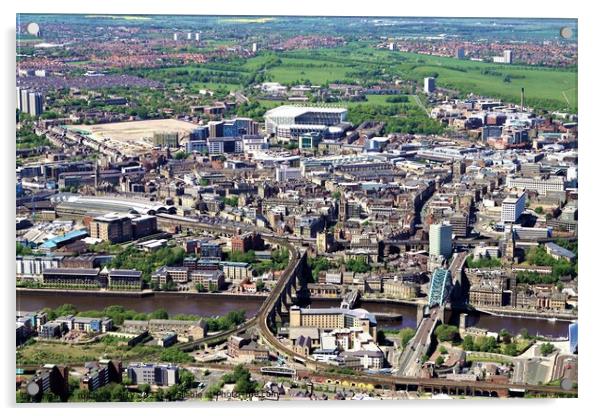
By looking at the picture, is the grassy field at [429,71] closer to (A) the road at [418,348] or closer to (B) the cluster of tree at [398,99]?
(B) the cluster of tree at [398,99]

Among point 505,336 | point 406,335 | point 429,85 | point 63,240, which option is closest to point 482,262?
point 505,336

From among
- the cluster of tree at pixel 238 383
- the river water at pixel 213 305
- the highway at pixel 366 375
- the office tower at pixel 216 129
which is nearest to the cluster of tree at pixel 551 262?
the river water at pixel 213 305

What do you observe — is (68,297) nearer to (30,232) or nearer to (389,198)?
(30,232)

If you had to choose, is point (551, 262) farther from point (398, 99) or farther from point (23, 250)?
point (398, 99)

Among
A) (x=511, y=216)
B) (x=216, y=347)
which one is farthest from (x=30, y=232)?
(x=511, y=216)

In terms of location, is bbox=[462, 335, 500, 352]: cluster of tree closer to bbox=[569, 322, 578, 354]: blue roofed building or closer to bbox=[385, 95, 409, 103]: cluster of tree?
bbox=[569, 322, 578, 354]: blue roofed building

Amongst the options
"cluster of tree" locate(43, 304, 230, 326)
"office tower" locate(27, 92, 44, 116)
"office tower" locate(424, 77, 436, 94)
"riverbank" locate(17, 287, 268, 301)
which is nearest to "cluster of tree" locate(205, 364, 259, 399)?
"cluster of tree" locate(43, 304, 230, 326)
